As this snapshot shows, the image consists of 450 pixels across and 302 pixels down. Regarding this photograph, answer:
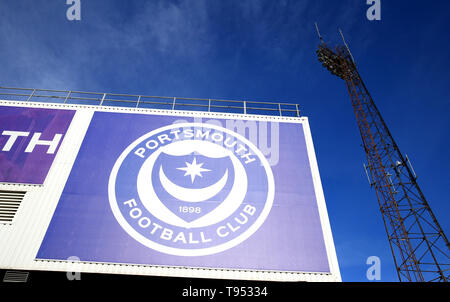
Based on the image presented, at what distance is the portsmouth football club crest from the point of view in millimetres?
11617

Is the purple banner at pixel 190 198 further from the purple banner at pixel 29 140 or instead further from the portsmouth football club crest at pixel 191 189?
the purple banner at pixel 29 140

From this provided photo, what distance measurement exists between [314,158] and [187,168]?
781 cm

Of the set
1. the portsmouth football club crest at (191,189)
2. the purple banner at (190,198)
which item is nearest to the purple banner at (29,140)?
the purple banner at (190,198)

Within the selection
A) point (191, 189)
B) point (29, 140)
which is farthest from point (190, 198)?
point (29, 140)

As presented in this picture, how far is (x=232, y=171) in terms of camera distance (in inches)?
554

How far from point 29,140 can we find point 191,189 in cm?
1036

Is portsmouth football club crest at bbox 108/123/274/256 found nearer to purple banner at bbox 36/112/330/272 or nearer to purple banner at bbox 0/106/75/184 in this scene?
purple banner at bbox 36/112/330/272

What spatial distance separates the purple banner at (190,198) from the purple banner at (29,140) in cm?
170

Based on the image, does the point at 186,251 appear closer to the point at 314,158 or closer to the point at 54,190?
the point at 54,190

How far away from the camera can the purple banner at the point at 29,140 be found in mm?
13117

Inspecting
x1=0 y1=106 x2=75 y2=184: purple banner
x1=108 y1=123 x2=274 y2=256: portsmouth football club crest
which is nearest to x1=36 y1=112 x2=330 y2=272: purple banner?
x1=108 y1=123 x2=274 y2=256: portsmouth football club crest

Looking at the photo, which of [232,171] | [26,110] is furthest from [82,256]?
[26,110]

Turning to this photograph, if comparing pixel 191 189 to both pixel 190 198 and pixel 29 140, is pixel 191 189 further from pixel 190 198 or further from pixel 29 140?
pixel 29 140

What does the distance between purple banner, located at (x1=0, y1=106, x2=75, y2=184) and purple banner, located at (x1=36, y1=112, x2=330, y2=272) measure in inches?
66.9
